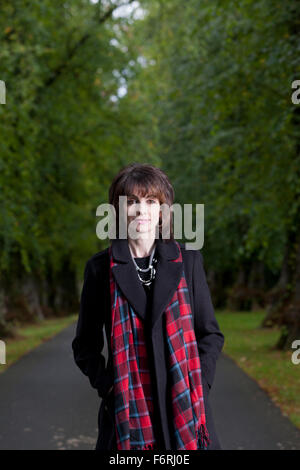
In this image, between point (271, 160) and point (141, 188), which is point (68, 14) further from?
point (141, 188)

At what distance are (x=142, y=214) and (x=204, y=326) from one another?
56 cm

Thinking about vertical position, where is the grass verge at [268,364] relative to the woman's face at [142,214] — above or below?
below

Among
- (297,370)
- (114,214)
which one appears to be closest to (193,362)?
(114,214)

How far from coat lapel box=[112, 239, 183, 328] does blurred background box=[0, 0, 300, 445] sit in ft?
17.5

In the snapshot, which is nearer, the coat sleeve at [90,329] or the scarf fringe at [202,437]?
the scarf fringe at [202,437]

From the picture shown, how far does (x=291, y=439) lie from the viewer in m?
7.19

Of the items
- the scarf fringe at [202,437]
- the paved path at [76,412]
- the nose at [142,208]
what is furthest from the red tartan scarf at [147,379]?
the paved path at [76,412]

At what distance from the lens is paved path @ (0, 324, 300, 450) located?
7230mm

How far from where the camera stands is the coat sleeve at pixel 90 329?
Answer: 323cm

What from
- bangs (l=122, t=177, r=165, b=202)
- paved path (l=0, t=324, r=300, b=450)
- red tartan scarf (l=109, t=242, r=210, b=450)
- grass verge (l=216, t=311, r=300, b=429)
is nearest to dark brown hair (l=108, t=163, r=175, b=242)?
bangs (l=122, t=177, r=165, b=202)

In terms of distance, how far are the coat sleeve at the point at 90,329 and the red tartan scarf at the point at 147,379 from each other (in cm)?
16

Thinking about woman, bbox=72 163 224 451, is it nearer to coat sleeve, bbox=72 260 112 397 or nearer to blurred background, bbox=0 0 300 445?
coat sleeve, bbox=72 260 112 397

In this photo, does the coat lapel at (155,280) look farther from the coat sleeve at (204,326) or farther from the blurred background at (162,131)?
the blurred background at (162,131)

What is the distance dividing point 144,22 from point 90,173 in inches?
192
